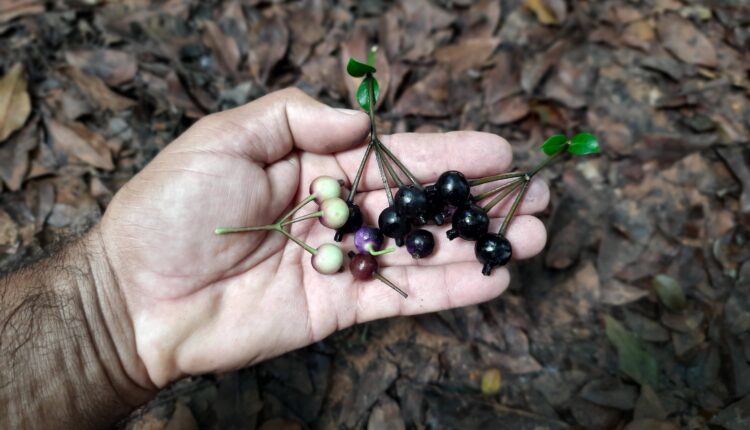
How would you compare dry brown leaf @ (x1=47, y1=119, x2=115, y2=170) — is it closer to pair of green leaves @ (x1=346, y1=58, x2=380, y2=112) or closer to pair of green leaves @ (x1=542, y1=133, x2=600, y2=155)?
pair of green leaves @ (x1=346, y1=58, x2=380, y2=112)

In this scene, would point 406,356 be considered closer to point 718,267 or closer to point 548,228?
point 548,228

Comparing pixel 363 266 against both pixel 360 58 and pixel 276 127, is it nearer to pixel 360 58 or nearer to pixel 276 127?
pixel 276 127

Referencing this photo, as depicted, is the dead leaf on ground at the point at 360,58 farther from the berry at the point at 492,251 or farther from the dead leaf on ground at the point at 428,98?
the berry at the point at 492,251

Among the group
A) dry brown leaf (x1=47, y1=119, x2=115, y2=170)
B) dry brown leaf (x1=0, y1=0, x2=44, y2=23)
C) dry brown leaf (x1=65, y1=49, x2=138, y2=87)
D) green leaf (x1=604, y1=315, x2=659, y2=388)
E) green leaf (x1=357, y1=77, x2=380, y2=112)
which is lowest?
green leaf (x1=604, y1=315, x2=659, y2=388)

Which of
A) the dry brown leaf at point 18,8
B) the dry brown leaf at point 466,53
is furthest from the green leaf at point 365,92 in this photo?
the dry brown leaf at point 18,8

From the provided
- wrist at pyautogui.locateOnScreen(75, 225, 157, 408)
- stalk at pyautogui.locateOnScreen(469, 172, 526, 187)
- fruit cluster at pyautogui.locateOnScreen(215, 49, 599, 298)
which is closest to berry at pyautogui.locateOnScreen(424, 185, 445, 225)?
fruit cluster at pyautogui.locateOnScreen(215, 49, 599, 298)

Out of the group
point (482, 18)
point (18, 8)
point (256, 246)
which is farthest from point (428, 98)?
point (18, 8)
